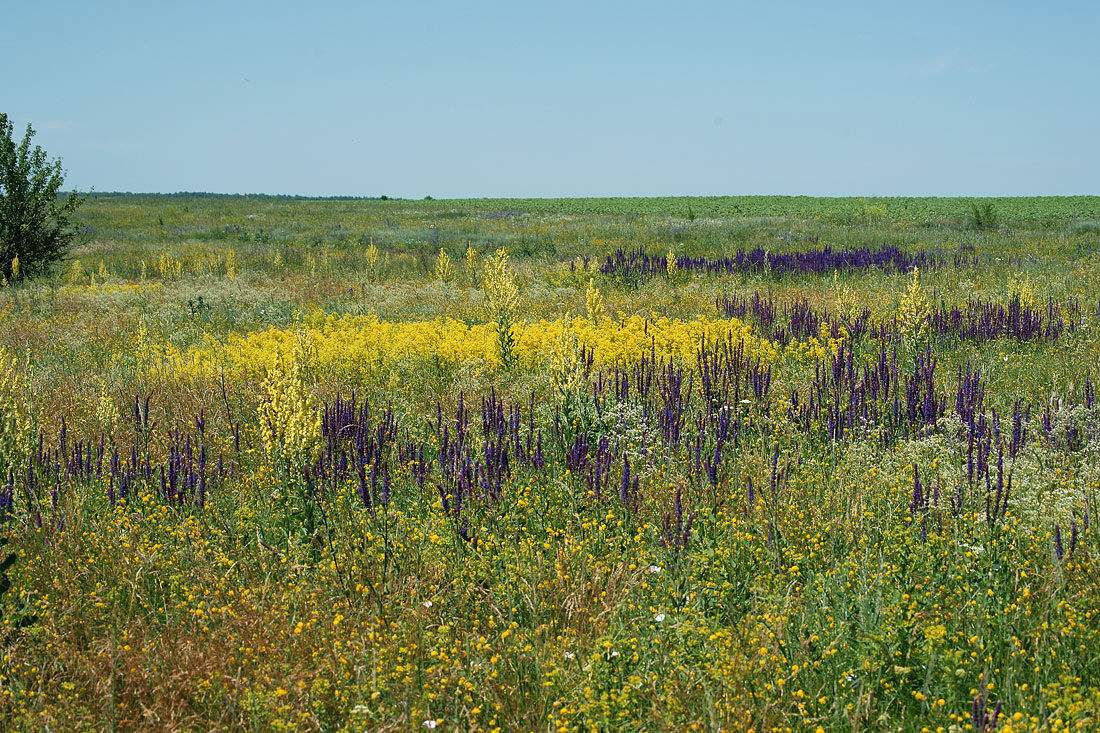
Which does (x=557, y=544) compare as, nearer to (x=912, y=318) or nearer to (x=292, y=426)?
(x=292, y=426)

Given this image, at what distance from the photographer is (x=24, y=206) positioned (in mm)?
16750

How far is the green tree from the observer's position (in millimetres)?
16609

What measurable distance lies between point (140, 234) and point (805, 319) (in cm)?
3847

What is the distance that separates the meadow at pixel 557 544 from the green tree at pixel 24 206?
10.9 meters

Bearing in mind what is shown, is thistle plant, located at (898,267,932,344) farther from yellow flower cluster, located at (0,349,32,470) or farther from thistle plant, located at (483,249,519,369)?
yellow flower cluster, located at (0,349,32,470)

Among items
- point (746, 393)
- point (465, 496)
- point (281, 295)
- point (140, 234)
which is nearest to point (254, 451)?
point (465, 496)

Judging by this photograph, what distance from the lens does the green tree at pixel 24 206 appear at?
16609mm

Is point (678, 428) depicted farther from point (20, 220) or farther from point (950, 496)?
point (20, 220)

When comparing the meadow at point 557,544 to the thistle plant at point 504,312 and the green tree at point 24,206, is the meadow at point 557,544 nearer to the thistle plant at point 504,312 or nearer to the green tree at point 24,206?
the thistle plant at point 504,312

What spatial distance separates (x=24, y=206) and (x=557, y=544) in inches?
723

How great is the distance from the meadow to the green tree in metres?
10.9

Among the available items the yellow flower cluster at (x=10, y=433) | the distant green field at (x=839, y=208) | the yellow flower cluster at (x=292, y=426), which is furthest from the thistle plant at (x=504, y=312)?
the distant green field at (x=839, y=208)

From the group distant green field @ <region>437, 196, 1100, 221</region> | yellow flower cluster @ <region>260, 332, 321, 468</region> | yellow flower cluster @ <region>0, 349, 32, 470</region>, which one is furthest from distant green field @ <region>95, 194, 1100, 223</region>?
yellow flower cluster @ <region>0, 349, 32, 470</region>

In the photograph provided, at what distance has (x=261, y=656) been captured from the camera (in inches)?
116
